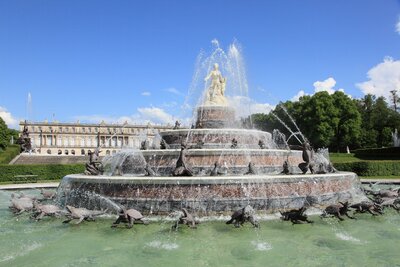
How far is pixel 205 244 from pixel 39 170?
90.5 ft

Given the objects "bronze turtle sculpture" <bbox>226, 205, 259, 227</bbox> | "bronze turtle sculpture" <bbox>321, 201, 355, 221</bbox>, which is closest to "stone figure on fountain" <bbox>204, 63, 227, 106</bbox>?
"bronze turtle sculpture" <bbox>321, 201, 355, 221</bbox>

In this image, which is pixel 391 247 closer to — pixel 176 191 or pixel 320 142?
pixel 176 191

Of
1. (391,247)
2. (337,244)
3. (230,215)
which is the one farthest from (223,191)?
(391,247)

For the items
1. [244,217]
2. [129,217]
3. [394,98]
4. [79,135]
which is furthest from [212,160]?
[79,135]

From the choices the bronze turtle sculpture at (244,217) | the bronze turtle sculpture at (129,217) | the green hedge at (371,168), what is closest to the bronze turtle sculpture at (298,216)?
the bronze turtle sculpture at (244,217)

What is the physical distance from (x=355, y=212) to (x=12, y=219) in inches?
480

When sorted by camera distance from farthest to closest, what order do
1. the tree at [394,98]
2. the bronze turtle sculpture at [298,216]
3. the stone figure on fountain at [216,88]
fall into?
the tree at [394,98], the stone figure on fountain at [216,88], the bronze turtle sculpture at [298,216]

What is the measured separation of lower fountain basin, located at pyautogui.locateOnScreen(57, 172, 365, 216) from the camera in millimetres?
14523

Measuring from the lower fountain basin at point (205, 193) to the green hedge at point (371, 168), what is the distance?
70.1ft

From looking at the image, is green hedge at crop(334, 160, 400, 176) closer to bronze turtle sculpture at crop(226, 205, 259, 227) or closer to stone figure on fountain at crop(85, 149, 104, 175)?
stone figure on fountain at crop(85, 149, 104, 175)

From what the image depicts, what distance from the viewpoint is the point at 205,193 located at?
14516mm

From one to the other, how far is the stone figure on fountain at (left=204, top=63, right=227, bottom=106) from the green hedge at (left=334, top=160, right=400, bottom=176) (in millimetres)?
13516

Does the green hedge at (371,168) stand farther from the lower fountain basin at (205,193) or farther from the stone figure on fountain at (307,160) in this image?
the lower fountain basin at (205,193)

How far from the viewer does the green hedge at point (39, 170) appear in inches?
1355
